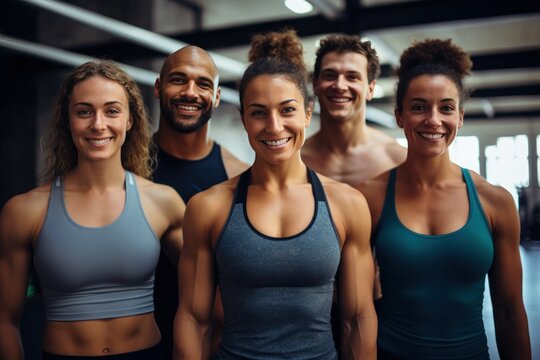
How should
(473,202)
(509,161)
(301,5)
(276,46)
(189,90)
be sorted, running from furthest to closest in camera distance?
(509,161)
(301,5)
(276,46)
(189,90)
(473,202)

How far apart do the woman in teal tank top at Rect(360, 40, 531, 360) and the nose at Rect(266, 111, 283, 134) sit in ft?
1.52

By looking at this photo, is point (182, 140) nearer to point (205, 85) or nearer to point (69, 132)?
point (205, 85)

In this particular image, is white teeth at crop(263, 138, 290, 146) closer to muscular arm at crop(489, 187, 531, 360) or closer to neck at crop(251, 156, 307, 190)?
neck at crop(251, 156, 307, 190)

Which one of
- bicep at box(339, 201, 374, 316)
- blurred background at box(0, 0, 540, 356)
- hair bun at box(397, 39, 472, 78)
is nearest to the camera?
bicep at box(339, 201, 374, 316)

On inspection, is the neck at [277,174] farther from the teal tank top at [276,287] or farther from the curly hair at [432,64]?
the curly hair at [432,64]

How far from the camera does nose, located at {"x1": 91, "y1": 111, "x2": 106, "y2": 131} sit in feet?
5.48

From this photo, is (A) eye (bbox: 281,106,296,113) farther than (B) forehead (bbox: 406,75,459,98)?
No

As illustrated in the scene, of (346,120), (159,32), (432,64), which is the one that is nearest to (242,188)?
(432,64)

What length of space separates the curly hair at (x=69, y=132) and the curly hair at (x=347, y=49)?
898mm

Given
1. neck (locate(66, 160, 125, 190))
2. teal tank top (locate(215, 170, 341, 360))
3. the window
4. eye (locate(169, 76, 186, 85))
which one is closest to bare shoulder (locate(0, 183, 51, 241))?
neck (locate(66, 160, 125, 190))

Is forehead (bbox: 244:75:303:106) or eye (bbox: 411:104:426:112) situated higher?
forehead (bbox: 244:75:303:106)

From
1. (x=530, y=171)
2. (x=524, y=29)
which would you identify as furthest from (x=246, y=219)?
(x=530, y=171)

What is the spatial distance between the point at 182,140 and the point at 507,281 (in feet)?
4.40

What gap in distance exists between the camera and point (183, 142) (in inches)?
85.7
